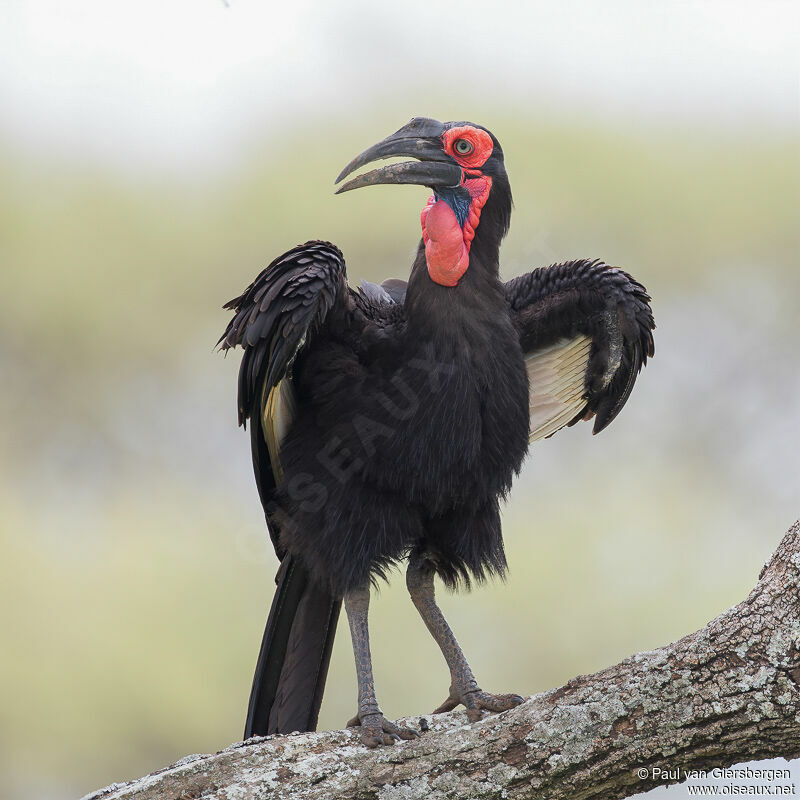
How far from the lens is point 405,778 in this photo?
7.81ft

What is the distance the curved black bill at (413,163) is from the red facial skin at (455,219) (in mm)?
27

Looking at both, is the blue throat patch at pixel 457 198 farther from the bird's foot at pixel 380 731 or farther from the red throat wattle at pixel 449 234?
the bird's foot at pixel 380 731

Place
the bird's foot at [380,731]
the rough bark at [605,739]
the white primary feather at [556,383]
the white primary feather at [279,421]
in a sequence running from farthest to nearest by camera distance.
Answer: the white primary feather at [556,383] → the white primary feather at [279,421] → the bird's foot at [380,731] → the rough bark at [605,739]

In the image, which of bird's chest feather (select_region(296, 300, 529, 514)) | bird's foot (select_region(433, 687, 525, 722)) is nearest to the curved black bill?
bird's chest feather (select_region(296, 300, 529, 514))

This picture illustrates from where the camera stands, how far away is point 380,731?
8.52 ft

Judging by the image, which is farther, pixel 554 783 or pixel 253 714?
pixel 253 714

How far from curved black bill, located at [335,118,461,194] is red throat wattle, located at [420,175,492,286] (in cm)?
6

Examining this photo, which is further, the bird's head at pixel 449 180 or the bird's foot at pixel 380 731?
the bird's head at pixel 449 180

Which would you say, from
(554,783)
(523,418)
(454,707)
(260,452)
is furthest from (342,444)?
(554,783)

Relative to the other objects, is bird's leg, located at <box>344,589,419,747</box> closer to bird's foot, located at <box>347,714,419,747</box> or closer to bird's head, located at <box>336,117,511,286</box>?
bird's foot, located at <box>347,714,419,747</box>

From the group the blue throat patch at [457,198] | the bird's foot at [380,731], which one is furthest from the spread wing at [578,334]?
the bird's foot at [380,731]

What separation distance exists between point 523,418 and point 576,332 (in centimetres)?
40

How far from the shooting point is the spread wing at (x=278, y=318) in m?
2.67

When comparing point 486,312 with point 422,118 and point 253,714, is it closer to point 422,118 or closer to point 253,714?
point 422,118
